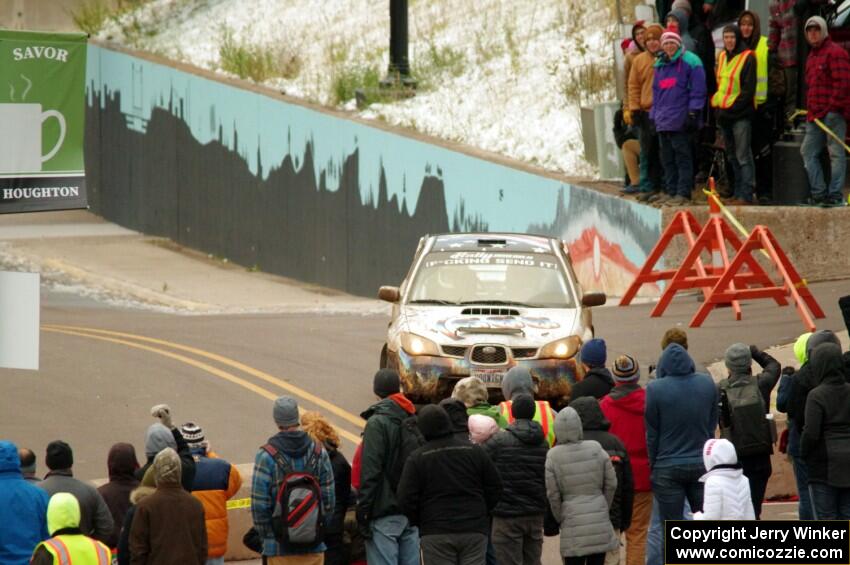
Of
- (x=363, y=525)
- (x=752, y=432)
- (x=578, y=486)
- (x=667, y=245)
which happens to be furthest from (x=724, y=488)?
(x=667, y=245)

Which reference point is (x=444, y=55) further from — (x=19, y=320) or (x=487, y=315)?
(x=19, y=320)

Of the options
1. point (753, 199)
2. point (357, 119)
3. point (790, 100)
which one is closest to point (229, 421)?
point (753, 199)

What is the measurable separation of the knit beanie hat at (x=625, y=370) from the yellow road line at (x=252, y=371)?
4.95 metres

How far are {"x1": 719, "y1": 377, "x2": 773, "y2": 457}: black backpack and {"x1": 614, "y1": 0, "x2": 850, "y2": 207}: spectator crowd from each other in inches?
419

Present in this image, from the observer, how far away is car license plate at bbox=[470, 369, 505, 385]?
1484 centimetres

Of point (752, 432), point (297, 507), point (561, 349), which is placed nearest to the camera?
point (297, 507)

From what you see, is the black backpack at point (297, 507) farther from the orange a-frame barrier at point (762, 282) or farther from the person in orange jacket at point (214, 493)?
the orange a-frame barrier at point (762, 282)

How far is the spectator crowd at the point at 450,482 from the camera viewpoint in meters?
8.99

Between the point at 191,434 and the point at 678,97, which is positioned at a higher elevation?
the point at 678,97

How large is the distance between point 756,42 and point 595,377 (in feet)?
35.6

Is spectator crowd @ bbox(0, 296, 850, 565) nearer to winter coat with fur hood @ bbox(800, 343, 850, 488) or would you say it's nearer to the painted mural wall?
winter coat with fur hood @ bbox(800, 343, 850, 488)

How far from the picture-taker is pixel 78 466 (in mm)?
14141

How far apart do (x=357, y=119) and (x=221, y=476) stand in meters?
21.1

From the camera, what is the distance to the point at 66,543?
8352 mm
